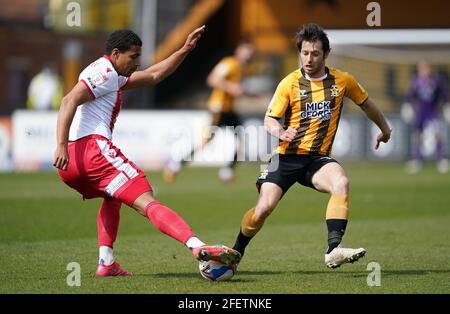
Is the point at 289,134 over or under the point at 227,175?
over

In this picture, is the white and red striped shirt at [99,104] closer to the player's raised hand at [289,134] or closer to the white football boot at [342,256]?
the player's raised hand at [289,134]

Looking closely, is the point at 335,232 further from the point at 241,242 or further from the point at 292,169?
the point at 241,242

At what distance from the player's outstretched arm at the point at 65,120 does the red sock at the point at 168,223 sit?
0.75 meters

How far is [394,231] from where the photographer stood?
36.8 feet

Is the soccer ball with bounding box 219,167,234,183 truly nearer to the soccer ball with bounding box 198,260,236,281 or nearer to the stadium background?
the stadium background

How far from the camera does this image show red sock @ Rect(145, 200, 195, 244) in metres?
7.15

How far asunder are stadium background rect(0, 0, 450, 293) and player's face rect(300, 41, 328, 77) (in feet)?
5.57

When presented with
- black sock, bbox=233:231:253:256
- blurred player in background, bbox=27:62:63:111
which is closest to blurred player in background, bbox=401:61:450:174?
blurred player in background, bbox=27:62:63:111

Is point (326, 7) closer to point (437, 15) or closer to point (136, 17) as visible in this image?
point (437, 15)

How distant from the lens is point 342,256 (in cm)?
729

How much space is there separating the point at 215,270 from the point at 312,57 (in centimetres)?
196

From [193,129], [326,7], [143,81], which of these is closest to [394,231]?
[143,81]

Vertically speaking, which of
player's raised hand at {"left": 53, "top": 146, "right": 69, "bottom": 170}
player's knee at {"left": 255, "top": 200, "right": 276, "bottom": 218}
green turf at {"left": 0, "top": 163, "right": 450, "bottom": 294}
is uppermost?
player's raised hand at {"left": 53, "top": 146, "right": 69, "bottom": 170}

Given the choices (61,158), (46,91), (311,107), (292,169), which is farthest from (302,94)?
(46,91)
